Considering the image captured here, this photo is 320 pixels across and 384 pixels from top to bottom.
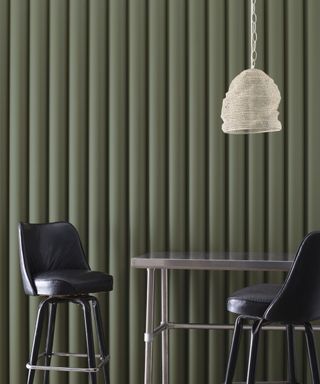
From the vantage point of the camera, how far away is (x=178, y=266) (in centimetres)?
340

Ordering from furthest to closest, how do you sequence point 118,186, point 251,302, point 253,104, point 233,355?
point 118,186
point 253,104
point 233,355
point 251,302

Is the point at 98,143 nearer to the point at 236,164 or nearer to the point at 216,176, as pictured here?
the point at 216,176

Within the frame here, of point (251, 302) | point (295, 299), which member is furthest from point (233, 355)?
point (295, 299)

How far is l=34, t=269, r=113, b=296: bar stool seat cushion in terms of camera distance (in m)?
3.41

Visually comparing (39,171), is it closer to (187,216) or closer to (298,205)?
(187,216)

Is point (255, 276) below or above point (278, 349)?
above

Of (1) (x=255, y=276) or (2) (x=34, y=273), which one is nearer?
(2) (x=34, y=273)

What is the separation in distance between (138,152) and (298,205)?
40.2 inches

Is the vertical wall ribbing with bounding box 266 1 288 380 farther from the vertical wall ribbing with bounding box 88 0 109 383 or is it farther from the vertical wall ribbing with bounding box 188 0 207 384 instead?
the vertical wall ribbing with bounding box 88 0 109 383

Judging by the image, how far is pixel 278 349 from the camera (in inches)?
159

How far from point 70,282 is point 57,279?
0.07 metres

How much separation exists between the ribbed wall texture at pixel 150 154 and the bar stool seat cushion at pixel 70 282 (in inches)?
20.8

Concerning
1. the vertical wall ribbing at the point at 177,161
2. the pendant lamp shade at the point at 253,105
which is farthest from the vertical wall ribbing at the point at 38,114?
the pendant lamp shade at the point at 253,105

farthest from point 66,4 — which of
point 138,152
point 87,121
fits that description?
point 138,152
